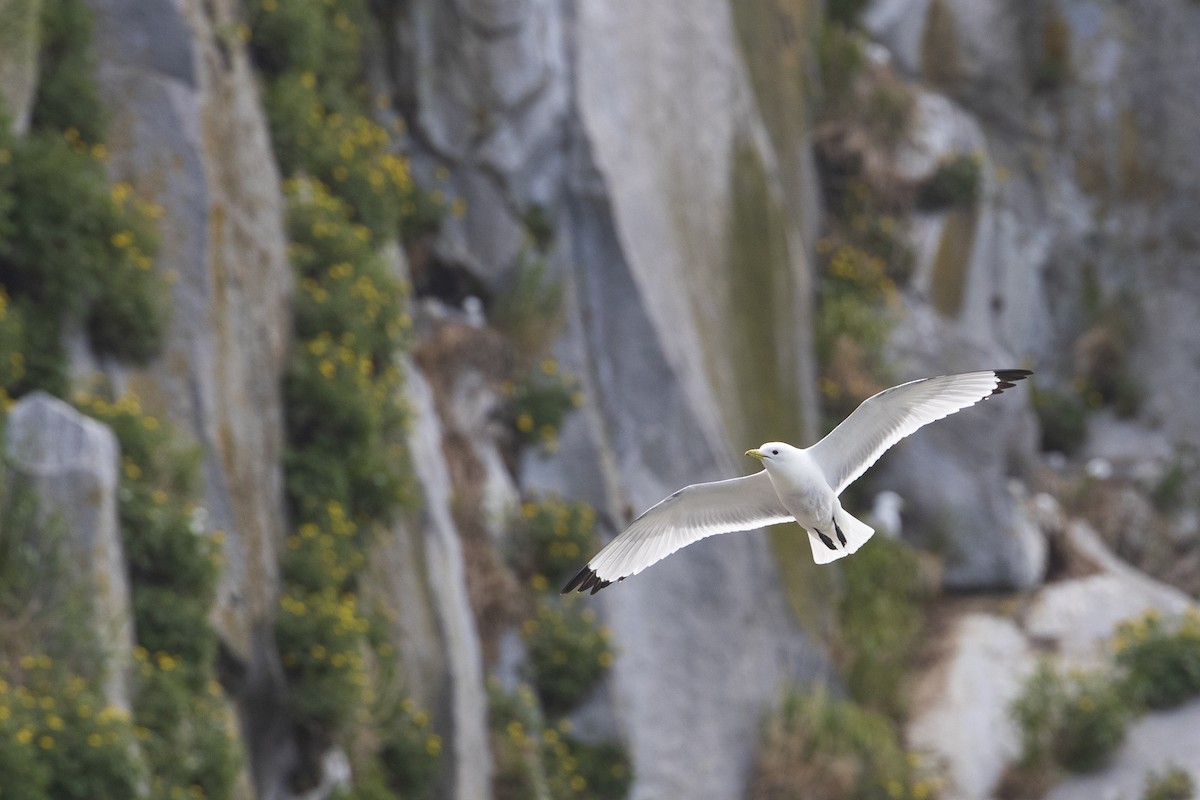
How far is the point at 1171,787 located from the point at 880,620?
2.25 m

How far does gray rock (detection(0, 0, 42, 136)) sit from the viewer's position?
7.81m

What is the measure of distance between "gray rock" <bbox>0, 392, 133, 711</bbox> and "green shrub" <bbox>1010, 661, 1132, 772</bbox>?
6.61 m

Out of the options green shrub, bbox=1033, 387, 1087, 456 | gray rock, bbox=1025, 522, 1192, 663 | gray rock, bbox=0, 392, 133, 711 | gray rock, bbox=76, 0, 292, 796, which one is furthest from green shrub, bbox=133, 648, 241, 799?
green shrub, bbox=1033, 387, 1087, 456

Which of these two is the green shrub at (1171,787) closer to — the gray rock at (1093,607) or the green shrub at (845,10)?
the gray rock at (1093,607)

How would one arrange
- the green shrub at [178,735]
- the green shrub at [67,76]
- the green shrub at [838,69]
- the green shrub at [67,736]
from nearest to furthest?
the green shrub at [67,736]
the green shrub at [178,735]
the green shrub at [67,76]
the green shrub at [838,69]

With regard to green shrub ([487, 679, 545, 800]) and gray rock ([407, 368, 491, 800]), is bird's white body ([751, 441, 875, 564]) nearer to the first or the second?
gray rock ([407, 368, 491, 800])

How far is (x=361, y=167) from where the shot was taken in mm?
10312

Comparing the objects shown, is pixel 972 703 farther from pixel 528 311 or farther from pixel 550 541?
pixel 528 311

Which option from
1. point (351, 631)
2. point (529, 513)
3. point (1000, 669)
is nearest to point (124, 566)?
point (351, 631)

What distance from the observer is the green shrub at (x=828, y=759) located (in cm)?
1115

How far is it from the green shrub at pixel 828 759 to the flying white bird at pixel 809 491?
4239 mm

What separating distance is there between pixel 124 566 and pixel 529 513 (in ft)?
11.7

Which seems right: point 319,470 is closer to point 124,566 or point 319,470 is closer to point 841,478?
point 124,566

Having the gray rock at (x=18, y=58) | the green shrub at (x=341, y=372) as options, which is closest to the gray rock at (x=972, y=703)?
the green shrub at (x=341, y=372)
